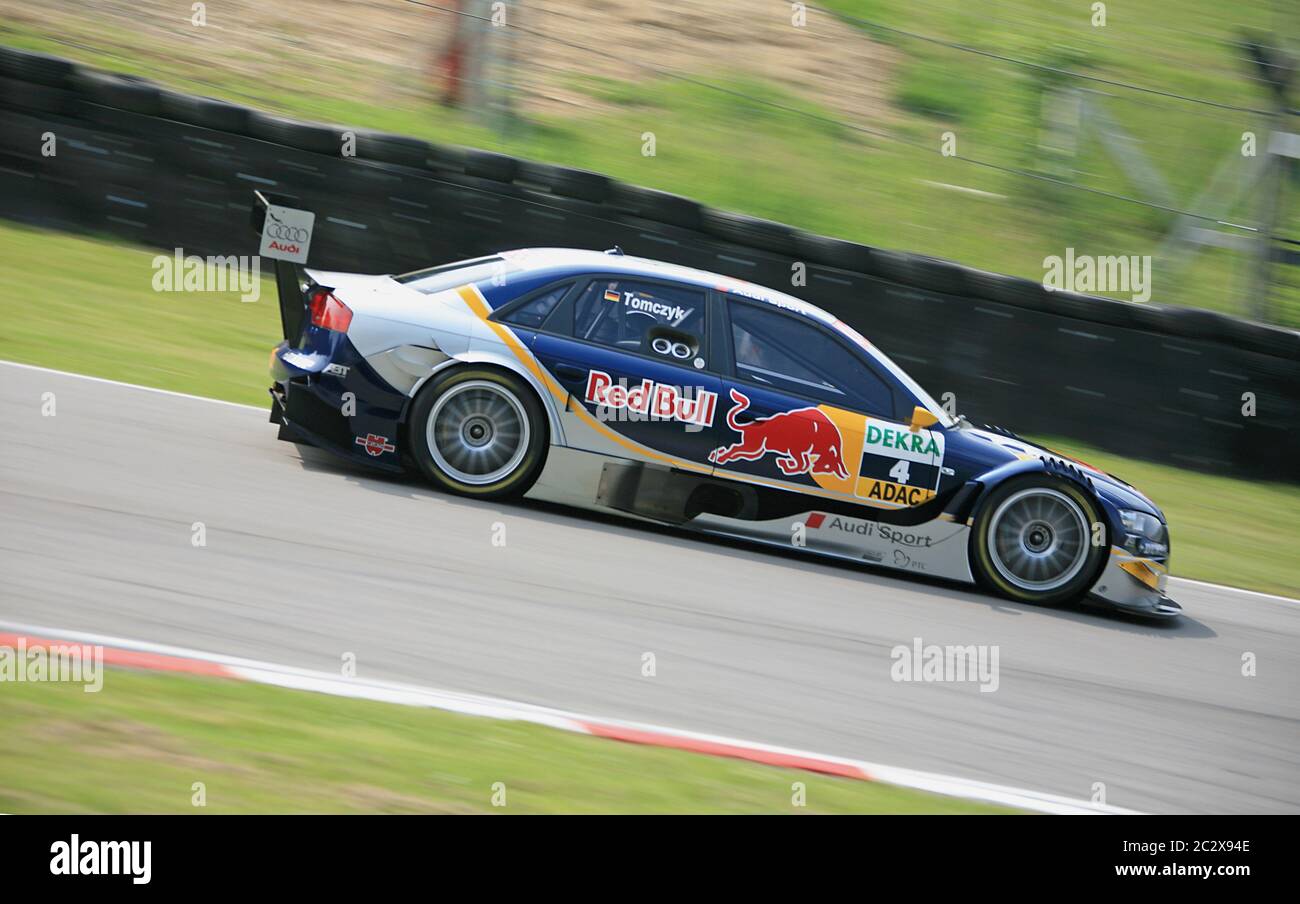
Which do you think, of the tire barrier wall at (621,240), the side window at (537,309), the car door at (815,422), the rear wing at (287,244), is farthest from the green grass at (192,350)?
the car door at (815,422)

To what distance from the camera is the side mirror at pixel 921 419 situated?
753cm

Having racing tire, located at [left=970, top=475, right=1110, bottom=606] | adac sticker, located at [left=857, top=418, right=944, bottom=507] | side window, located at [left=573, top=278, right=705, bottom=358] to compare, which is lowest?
racing tire, located at [left=970, top=475, right=1110, bottom=606]

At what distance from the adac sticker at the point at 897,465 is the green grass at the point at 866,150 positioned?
5939mm

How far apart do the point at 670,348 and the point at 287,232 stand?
2.26 meters

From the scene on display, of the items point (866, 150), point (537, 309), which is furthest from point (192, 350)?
point (866, 150)

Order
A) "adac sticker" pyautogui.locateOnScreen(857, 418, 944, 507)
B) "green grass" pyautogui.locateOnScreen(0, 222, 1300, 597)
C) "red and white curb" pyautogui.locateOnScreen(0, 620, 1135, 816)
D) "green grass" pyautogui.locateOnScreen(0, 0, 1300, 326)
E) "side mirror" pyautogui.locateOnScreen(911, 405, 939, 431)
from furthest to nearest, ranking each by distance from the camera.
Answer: "green grass" pyautogui.locateOnScreen(0, 0, 1300, 326)
"green grass" pyautogui.locateOnScreen(0, 222, 1300, 597)
"side mirror" pyautogui.locateOnScreen(911, 405, 939, 431)
"adac sticker" pyautogui.locateOnScreen(857, 418, 944, 507)
"red and white curb" pyautogui.locateOnScreen(0, 620, 1135, 816)

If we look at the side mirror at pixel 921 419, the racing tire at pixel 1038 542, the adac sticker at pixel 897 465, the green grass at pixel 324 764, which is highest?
the side mirror at pixel 921 419

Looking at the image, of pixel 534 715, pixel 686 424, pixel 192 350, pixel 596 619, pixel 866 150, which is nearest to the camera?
pixel 534 715

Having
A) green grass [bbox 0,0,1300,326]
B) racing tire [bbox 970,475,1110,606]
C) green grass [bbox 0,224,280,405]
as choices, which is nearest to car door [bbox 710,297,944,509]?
racing tire [bbox 970,475,1110,606]

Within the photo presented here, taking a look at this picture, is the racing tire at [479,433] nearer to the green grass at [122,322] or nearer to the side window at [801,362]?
the side window at [801,362]

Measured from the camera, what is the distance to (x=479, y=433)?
24.4ft

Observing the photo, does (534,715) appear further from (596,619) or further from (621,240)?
(621,240)

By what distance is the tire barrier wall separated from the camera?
11.1 m

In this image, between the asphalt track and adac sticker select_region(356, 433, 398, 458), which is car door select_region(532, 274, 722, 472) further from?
adac sticker select_region(356, 433, 398, 458)
